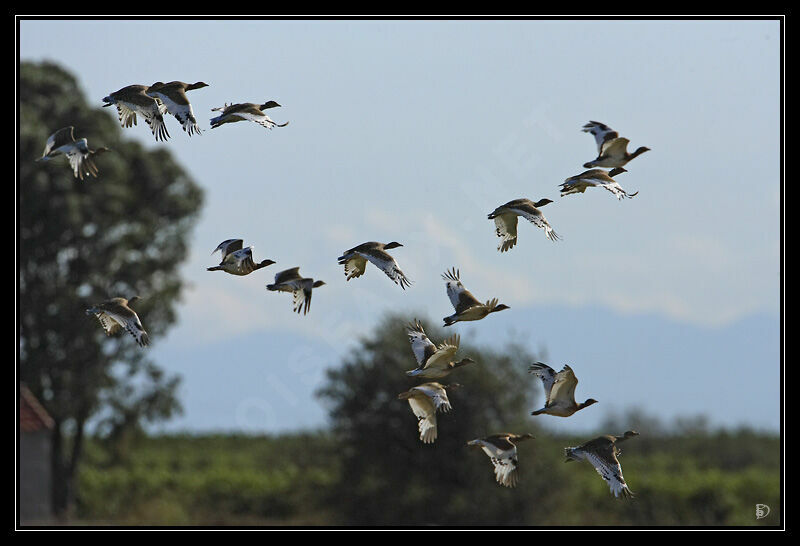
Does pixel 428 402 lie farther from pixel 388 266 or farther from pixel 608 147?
pixel 608 147

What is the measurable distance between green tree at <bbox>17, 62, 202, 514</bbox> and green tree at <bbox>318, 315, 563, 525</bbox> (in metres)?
5.90

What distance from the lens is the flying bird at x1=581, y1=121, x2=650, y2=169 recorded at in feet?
26.8

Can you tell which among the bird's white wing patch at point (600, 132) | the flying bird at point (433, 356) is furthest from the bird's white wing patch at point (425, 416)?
the bird's white wing patch at point (600, 132)

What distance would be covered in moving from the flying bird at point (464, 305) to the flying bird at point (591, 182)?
108 centimetres

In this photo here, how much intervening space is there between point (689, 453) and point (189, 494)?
14.6 meters

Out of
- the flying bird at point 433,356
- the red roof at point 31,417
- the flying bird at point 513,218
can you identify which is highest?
the flying bird at point 513,218

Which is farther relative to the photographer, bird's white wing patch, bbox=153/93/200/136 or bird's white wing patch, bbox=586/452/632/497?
bird's white wing patch, bbox=153/93/200/136

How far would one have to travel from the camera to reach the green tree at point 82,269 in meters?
25.2

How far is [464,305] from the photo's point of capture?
26.2 ft

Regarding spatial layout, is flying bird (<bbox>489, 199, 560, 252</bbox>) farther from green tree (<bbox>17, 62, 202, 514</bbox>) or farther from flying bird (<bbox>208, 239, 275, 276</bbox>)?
green tree (<bbox>17, 62, 202, 514</bbox>)

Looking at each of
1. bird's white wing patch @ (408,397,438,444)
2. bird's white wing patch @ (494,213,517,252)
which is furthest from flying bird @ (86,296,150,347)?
bird's white wing patch @ (494,213,517,252)

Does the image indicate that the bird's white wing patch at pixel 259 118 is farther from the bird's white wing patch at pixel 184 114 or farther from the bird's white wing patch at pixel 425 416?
the bird's white wing patch at pixel 425 416

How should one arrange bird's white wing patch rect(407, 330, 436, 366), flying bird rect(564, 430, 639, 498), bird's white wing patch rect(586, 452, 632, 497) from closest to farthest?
bird's white wing patch rect(586, 452, 632, 497), flying bird rect(564, 430, 639, 498), bird's white wing patch rect(407, 330, 436, 366)

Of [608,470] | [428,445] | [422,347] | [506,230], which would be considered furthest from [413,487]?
[608,470]
